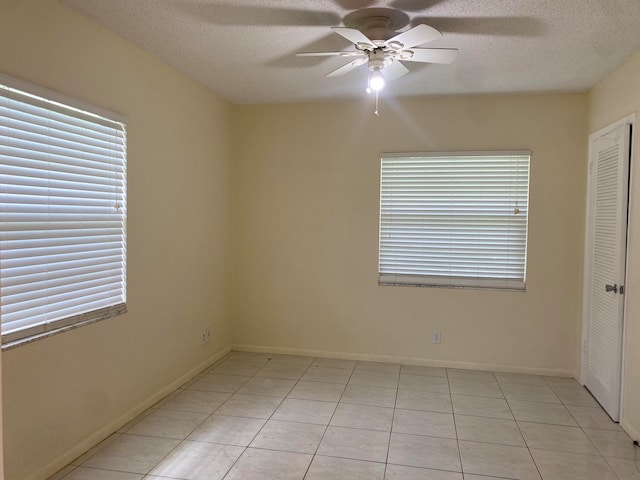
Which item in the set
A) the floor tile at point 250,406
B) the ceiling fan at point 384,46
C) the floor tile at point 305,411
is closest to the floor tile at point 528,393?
the floor tile at point 305,411

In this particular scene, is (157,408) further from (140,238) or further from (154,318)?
(140,238)

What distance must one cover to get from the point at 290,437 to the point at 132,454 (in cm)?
96

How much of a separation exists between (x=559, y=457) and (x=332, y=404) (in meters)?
1.54

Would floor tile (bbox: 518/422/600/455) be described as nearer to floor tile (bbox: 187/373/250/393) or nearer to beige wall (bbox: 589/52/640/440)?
beige wall (bbox: 589/52/640/440)

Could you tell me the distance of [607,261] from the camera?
339cm

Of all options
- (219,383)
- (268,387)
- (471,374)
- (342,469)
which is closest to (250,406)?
(268,387)

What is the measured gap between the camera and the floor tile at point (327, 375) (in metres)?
3.95

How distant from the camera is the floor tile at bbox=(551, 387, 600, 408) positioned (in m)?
3.52

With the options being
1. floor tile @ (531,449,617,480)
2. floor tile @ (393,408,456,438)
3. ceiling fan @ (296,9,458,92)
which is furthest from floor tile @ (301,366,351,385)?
ceiling fan @ (296,9,458,92)

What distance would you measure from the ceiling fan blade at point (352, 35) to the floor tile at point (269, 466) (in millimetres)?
2409

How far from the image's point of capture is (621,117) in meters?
3.24

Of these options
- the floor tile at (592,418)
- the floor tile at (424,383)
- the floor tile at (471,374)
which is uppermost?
the floor tile at (471,374)

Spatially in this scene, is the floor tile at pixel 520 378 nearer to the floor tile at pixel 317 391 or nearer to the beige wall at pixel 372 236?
the beige wall at pixel 372 236

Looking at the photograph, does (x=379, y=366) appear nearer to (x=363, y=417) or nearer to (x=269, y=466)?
(x=363, y=417)
